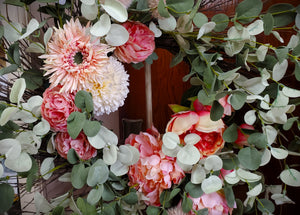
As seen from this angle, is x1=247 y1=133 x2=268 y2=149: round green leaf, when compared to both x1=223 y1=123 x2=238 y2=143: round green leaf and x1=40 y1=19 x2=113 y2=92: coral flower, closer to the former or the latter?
x1=223 y1=123 x2=238 y2=143: round green leaf

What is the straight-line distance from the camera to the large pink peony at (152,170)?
0.54 m

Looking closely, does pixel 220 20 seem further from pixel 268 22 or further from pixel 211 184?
pixel 211 184

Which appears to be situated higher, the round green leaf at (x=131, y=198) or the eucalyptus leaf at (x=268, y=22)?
the eucalyptus leaf at (x=268, y=22)

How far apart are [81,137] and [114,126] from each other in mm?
142

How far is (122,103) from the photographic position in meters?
0.52

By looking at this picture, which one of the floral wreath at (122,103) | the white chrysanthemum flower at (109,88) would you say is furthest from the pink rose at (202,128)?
the white chrysanthemum flower at (109,88)

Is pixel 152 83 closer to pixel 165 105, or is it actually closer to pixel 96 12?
pixel 165 105

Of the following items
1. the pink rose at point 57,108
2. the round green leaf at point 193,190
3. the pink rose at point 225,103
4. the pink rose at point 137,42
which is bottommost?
the round green leaf at point 193,190

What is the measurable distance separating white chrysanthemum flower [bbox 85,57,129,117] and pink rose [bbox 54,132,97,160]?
6 centimetres

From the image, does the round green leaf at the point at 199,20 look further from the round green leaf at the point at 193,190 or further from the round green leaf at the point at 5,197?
the round green leaf at the point at 5,197

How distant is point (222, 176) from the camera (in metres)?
0.57

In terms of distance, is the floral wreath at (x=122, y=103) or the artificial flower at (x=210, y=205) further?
the artificial flower at (x=210, y=205)

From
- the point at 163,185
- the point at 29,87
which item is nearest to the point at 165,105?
the point at 163,185

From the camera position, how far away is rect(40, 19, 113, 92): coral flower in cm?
46
